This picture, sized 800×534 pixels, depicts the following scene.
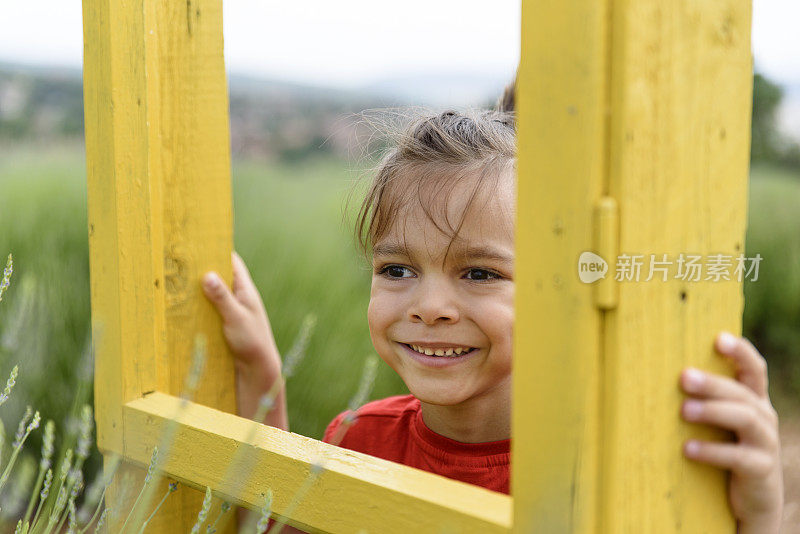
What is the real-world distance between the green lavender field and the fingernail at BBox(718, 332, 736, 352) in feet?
4.29

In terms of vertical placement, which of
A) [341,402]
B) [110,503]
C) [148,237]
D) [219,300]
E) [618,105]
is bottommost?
[341,402]

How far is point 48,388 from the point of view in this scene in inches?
125

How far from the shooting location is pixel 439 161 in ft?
5.36

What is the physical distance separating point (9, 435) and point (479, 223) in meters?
1.92

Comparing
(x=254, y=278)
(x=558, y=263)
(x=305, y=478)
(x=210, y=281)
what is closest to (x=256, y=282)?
(x=254, y=278)

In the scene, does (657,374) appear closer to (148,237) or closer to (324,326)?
(148,237)

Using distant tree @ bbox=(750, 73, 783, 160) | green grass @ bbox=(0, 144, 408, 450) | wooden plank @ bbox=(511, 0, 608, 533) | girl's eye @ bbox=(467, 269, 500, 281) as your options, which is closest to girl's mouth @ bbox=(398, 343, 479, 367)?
girl's eye @ bbox=(467, 269, 500, 281)

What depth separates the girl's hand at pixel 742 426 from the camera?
2.91ft

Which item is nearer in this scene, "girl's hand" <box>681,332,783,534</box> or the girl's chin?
"girl's hand" <box>681,332,783,534</box>

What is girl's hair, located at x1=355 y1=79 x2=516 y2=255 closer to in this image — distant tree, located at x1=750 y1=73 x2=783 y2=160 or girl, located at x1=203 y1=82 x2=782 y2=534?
girl, located at x1=203 y1=82 x2=782 y2=534

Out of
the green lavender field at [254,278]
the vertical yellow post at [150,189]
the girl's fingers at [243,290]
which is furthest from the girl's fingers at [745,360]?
the green lavender field at [254,278]

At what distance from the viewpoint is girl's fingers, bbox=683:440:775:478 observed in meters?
0.89

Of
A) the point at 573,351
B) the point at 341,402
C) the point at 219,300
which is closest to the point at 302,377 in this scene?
the point at 341,402

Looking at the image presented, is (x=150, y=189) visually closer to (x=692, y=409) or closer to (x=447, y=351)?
(x=447, y=351)
